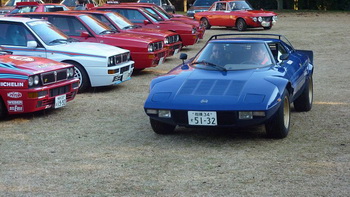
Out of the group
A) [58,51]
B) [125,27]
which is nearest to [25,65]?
[58,51]

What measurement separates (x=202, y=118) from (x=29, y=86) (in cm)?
285

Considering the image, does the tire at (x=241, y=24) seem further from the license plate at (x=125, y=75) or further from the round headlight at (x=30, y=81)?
the round headlight at (x=30, y=81)

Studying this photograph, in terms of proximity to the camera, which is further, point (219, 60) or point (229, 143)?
point (219, 60)

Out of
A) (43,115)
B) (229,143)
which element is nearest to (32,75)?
(43,115)

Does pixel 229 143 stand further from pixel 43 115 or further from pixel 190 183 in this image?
pixel 43 115

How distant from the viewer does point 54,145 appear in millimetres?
7547

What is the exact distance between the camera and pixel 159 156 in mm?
6922

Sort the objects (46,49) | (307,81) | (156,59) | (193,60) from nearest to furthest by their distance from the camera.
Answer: (193,60) → (307,81) → (46,49) → (156,59)

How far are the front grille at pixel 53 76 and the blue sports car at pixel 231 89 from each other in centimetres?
190

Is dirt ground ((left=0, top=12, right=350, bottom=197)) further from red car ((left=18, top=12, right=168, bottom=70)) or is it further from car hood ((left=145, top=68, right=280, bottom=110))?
red car ((left=18, top=12, right=168, bottom=70))

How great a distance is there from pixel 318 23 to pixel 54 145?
2517 cm

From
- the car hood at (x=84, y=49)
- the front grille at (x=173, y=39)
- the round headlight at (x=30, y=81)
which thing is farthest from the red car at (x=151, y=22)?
the round headlight at (x=30, y=81)

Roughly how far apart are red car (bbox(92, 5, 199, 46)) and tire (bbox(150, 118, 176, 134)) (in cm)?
987

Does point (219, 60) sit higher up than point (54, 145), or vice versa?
point (219, 60)
